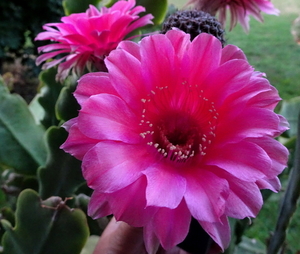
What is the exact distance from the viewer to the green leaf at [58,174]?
58 centimetres

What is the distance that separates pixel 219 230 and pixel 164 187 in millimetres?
75

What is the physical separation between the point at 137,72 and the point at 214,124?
0.32 feet

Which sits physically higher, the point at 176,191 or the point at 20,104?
the point at 176,191

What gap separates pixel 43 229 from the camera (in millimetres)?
494

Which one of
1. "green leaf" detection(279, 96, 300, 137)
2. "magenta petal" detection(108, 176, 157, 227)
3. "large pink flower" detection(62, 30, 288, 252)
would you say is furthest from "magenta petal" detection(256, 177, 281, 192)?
"green leaf" detection(279, 96, 300, 137)

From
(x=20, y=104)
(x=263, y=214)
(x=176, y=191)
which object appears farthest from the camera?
(x=263, y=214)

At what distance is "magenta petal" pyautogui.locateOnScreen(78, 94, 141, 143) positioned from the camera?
297mm

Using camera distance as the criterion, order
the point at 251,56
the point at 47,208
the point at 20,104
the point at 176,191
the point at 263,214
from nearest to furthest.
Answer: the point at 176,191
the point at 47,208
the point at 20,104
the point at 263,214
the point at 251,56

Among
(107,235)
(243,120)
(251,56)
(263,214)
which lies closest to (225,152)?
(243,120)

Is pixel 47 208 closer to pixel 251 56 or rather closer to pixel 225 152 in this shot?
pixel 225 152

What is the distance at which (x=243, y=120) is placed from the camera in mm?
322

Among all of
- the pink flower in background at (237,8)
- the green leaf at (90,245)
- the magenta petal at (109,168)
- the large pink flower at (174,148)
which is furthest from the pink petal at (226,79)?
the green leaf at (90,245)

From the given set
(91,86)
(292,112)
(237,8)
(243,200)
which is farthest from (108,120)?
(292,112)

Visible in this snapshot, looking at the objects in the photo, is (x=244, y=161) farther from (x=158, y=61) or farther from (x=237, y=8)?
(x=237, y=8)
